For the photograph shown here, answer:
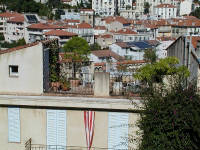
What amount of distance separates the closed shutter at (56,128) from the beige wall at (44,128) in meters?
0.13

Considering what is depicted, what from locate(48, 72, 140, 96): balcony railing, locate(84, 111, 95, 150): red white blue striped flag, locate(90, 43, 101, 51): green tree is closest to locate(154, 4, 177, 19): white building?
locate(90, 43, 101, 51): green tree

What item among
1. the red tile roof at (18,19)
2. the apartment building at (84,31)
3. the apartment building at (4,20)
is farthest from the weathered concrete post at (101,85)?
the apartment building at (4,20)

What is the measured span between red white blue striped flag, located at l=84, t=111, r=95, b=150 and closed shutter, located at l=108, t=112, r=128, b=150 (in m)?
0.49

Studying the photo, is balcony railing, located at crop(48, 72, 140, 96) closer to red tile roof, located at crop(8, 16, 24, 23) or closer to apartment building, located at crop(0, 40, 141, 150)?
apartment building, located at crop(0, 40, 141, 150)

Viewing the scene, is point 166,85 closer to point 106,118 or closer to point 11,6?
point 106,118

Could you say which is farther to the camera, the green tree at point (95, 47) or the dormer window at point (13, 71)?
the green tree at point (95, 47)

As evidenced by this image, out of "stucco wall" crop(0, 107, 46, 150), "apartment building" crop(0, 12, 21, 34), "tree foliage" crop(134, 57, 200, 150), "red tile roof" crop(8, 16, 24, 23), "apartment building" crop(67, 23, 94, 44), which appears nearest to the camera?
"tree foliage" crop(134, 57, 200, 150)

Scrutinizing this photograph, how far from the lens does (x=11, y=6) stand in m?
139

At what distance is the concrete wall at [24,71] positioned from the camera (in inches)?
417

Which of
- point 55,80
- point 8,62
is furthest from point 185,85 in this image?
point 8,62

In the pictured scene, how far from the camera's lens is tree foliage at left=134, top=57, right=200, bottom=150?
8.84 meters

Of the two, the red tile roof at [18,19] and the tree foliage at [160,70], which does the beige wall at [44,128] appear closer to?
the tree foliage at [160,70]

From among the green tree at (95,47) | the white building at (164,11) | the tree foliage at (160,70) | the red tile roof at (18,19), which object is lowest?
the green tree at (95,47)

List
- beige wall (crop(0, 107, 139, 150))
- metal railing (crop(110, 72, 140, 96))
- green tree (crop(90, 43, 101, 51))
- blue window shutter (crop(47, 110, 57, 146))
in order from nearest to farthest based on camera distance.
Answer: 1. beige wall (crop(0, 107, 139, 150))
2. blue window shutter (crop(47, 110, 57, 146))
3. metal railing (crop(110, 72, 140, 96))
4. green tree (crop(90, 43, 101, 51))
